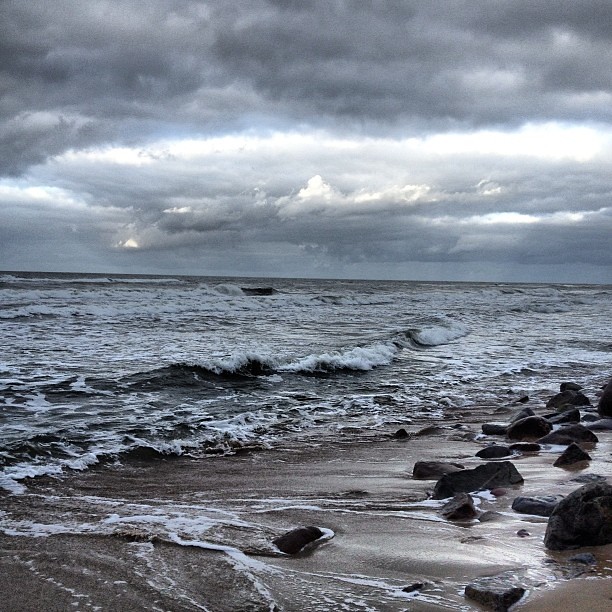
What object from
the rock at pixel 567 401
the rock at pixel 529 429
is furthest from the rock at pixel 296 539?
the rock at pixel 567 401

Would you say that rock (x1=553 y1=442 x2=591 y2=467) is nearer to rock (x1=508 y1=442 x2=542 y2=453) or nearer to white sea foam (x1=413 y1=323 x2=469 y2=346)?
rock (x1=508 y1=442 x2=542 y2=453)

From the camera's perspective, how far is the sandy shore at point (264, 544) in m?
3.03

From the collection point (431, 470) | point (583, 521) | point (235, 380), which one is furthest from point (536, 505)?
point (235, 380)

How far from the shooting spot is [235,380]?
37.3ft

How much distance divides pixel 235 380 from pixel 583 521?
329 inches

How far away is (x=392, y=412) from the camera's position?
9.23 meters

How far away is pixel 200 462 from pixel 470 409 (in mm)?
4772

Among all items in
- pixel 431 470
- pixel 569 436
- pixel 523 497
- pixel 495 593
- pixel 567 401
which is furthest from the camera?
pixel 567 401

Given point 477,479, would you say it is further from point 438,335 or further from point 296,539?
point 438,335

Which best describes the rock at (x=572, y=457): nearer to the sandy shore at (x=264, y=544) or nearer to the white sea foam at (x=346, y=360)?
the sandy shore at (x=264, y=544)

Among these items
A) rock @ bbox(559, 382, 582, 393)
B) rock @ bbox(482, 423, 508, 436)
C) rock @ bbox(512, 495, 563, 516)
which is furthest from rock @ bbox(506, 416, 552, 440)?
rock @ bbox(559, 382, 582, 393)

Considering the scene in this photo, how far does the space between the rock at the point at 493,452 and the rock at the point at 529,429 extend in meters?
0.88

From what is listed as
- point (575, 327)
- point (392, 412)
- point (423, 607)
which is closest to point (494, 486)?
point (423, 607)

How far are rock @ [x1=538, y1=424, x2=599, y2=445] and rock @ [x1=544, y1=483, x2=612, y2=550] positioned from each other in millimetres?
3474
